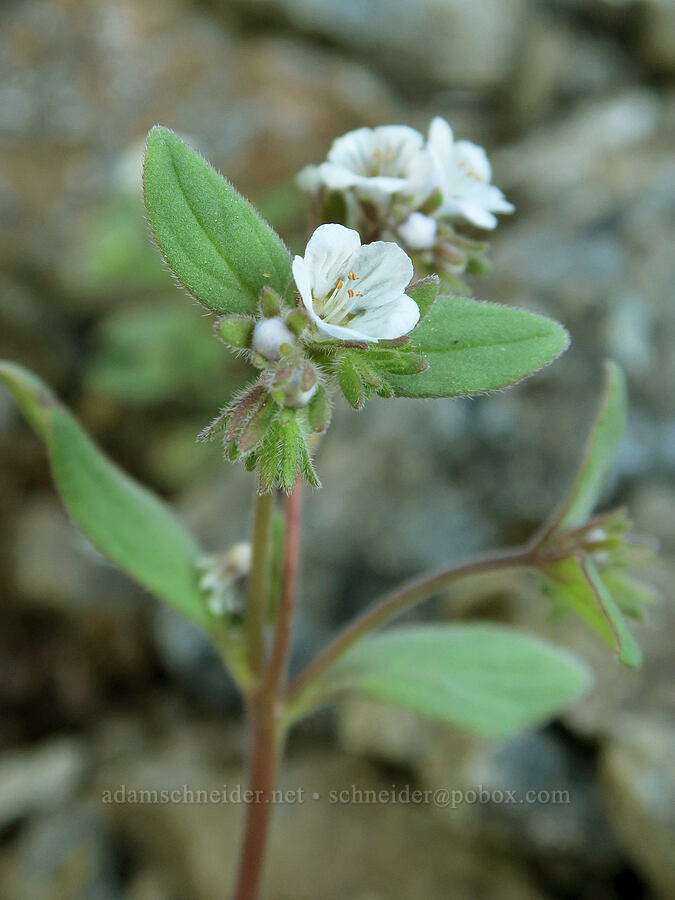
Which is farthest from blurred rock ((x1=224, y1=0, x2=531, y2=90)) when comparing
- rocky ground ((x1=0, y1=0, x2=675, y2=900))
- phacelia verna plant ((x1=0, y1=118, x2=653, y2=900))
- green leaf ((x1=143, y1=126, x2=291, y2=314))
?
green leaf ((x1=143, y1=126, x2=291, y2=314))

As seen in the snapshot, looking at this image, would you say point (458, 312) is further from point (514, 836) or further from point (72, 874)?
point (72, 874)

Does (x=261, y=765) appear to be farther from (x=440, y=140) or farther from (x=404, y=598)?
(x=440, y=140)

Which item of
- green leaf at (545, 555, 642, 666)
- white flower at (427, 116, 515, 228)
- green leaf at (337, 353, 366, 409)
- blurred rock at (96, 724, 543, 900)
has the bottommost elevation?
blurred rock at (96, 724, 543, 900)

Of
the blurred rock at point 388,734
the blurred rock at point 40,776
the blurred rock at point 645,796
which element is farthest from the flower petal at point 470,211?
the blurred rock at point 40,776

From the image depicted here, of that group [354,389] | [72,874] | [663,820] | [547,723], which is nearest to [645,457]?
[547,723]

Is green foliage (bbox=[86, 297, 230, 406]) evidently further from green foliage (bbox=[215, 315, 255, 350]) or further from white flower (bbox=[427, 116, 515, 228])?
green foliage (bbox=[215, 315, 255, 350])

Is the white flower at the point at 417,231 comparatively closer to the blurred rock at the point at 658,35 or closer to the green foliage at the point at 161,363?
the green foliage at the point at 161,363

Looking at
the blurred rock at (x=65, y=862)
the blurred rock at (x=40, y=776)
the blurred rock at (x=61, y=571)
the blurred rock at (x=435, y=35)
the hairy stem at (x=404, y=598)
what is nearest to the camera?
the hairy stem at (x=404, y=598)
